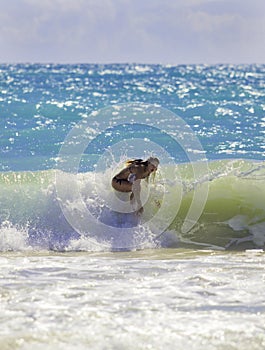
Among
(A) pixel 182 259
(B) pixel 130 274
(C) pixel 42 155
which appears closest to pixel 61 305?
(B) pixel 130 274

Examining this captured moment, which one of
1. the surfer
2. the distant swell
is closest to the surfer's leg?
the surfer

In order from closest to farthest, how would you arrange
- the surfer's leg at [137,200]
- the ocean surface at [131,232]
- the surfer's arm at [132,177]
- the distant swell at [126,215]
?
the ocean surface at [131,232] < the distant swell at [126,215] < the surfer's arm at [132,177] < the surfer's leg at [137,200]

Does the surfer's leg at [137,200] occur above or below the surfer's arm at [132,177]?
below

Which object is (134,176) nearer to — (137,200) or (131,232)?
(137,200)

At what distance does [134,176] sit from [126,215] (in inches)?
23.3

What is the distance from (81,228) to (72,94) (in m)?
15.1

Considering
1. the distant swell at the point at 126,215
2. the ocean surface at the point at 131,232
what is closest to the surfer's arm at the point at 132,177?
the ocean surface at the point at 131,232

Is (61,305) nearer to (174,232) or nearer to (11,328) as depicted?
(11,328)

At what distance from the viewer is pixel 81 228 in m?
9.39

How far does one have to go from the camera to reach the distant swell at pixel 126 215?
8984 mm

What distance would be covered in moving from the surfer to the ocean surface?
16cm

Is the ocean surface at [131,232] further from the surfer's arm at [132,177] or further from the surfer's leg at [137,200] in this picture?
the surfer's arm at [132,177]

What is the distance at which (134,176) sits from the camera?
30.1 feet

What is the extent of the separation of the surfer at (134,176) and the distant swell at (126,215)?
0.84 ft
